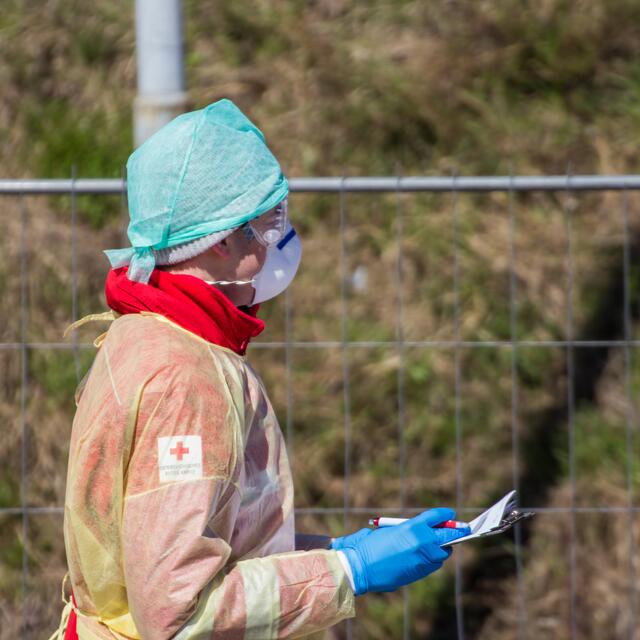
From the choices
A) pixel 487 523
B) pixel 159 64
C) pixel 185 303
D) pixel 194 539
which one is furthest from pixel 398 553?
pixel 159 64

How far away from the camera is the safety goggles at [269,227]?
2.12 meters

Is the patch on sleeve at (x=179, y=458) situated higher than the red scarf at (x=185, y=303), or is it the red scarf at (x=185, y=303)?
the red scarf at (x=185, y=303)

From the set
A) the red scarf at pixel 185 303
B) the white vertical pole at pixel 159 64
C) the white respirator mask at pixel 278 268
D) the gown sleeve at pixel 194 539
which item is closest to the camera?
the gown sleeve at pixel 194 539

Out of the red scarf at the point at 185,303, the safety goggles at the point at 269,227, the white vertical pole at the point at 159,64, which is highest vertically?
the white vertical pole at the point at 159,64

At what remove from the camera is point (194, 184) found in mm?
2049

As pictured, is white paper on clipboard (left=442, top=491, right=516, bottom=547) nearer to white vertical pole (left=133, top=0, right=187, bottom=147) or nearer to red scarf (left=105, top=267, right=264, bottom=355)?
red scarf (left=105, top=267, right=264, bottom=355)

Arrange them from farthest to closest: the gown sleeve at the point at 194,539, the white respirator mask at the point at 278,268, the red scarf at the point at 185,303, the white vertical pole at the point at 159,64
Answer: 1. the white vertical pole at the point at 159,64
2. the white respirator mask at the point at 278,268
3. the red scarf at the point at 185,303
4. the gown sleeve at the point at 194,539

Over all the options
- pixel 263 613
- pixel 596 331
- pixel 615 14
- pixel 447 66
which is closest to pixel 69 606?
pixel 263 613

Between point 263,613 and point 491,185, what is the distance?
2081 millimetres

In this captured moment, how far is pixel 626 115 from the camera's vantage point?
552cm

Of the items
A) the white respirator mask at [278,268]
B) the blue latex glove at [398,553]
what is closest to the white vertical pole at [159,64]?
the white respirator mask at [278,268]

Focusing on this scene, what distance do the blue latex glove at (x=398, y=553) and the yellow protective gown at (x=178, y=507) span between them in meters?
0.05

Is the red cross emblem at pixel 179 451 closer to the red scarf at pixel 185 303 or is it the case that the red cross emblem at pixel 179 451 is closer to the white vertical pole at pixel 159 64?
the red scarf at pixel 185 303

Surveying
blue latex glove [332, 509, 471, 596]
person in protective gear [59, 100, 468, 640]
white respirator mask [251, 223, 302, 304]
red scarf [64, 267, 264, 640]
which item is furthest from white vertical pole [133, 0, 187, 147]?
blue latex glove [332, 509, 471, 596]
